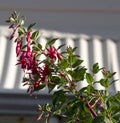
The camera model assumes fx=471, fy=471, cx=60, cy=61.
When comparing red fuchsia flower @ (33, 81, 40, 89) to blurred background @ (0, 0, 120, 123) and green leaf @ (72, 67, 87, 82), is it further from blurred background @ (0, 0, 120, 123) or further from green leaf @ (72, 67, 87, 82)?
blurred background @ (0, 0, 120, 123)

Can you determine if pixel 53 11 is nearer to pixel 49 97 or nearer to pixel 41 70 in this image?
pixel 49 97

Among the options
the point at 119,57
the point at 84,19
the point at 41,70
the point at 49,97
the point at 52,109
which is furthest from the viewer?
the point at 84,19

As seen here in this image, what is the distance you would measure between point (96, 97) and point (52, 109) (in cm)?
18

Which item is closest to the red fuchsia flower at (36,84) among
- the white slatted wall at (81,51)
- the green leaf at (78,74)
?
the green leaf at (78,74)

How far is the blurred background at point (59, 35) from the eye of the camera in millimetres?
2635

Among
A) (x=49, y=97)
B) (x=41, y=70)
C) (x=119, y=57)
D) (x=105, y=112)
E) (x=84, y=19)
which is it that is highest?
(x=84, y=19)

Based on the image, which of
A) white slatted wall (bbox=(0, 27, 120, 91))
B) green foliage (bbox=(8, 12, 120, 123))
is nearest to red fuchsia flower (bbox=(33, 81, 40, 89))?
green foliage (bbox=(8, 12, 120, 123))

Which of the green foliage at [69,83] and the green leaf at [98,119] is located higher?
the green foliage at [69,83]

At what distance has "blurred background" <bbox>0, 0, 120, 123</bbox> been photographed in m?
2.63

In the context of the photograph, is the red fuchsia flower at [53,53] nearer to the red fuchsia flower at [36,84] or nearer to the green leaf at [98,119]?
the red fuchsia flower at [36,84]

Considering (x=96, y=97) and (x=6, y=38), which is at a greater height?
(x=6, y=38)

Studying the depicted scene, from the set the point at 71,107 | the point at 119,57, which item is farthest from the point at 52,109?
the point at 119,57

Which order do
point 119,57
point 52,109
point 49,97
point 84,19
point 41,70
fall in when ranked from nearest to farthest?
1. point 41,70
2. point 52,109
3. point 49,97
4. point 119,57
5. point 84,19

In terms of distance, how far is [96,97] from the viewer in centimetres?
134
